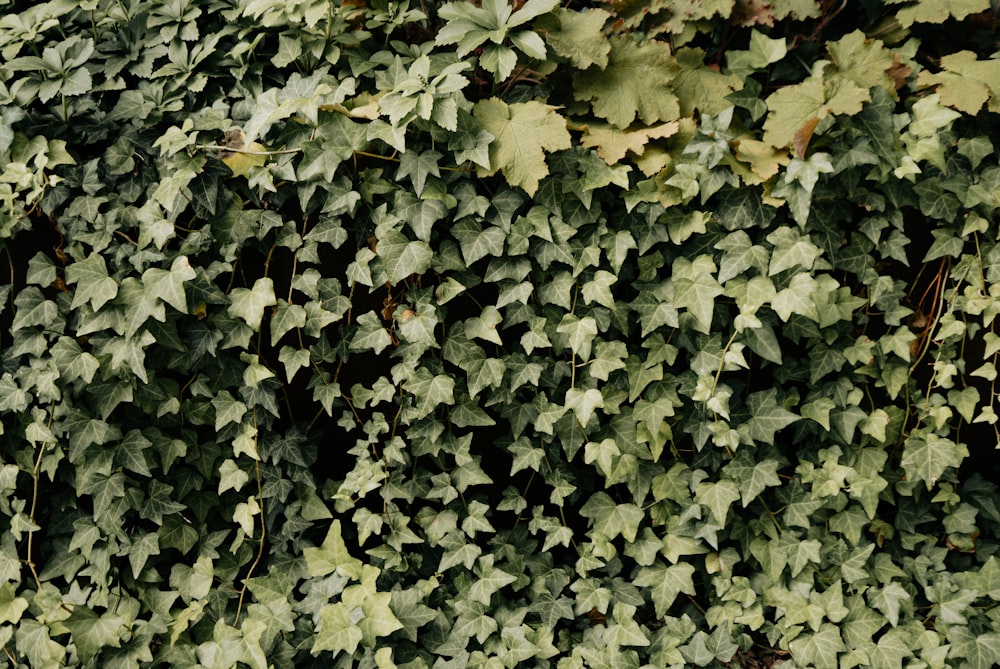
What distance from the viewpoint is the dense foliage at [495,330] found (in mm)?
2254

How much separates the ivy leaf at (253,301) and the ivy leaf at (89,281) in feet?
1.14

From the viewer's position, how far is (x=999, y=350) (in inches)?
96.1

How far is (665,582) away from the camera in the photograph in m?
2.56

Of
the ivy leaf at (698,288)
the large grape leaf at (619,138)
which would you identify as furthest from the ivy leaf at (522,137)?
the ivy leaf at (698,288)

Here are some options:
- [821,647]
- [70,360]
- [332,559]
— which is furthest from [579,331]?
[70,360]

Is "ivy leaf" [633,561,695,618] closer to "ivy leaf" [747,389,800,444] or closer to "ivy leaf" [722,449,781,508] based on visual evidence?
"ivy leaf" [722,449,781,508]

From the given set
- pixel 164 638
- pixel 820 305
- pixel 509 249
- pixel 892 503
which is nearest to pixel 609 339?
pixel 509 249

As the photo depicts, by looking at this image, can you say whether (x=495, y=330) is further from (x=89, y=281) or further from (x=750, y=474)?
(x=89, y=281)

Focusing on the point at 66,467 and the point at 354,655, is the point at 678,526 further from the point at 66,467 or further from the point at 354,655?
the point at 66,467

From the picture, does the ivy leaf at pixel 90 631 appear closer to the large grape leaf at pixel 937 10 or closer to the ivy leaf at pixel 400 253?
the ivy leaf at pixel 400 253

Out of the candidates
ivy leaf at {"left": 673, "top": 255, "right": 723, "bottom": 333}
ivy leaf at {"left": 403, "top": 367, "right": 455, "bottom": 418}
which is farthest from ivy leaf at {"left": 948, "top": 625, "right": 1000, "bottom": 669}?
ivy leaf at {"left": 403, "top": 367, "right": 455, "bottom": 418}

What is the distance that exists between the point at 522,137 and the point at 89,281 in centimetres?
139

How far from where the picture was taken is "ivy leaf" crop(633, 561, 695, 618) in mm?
2539

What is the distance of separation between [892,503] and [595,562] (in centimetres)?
108
